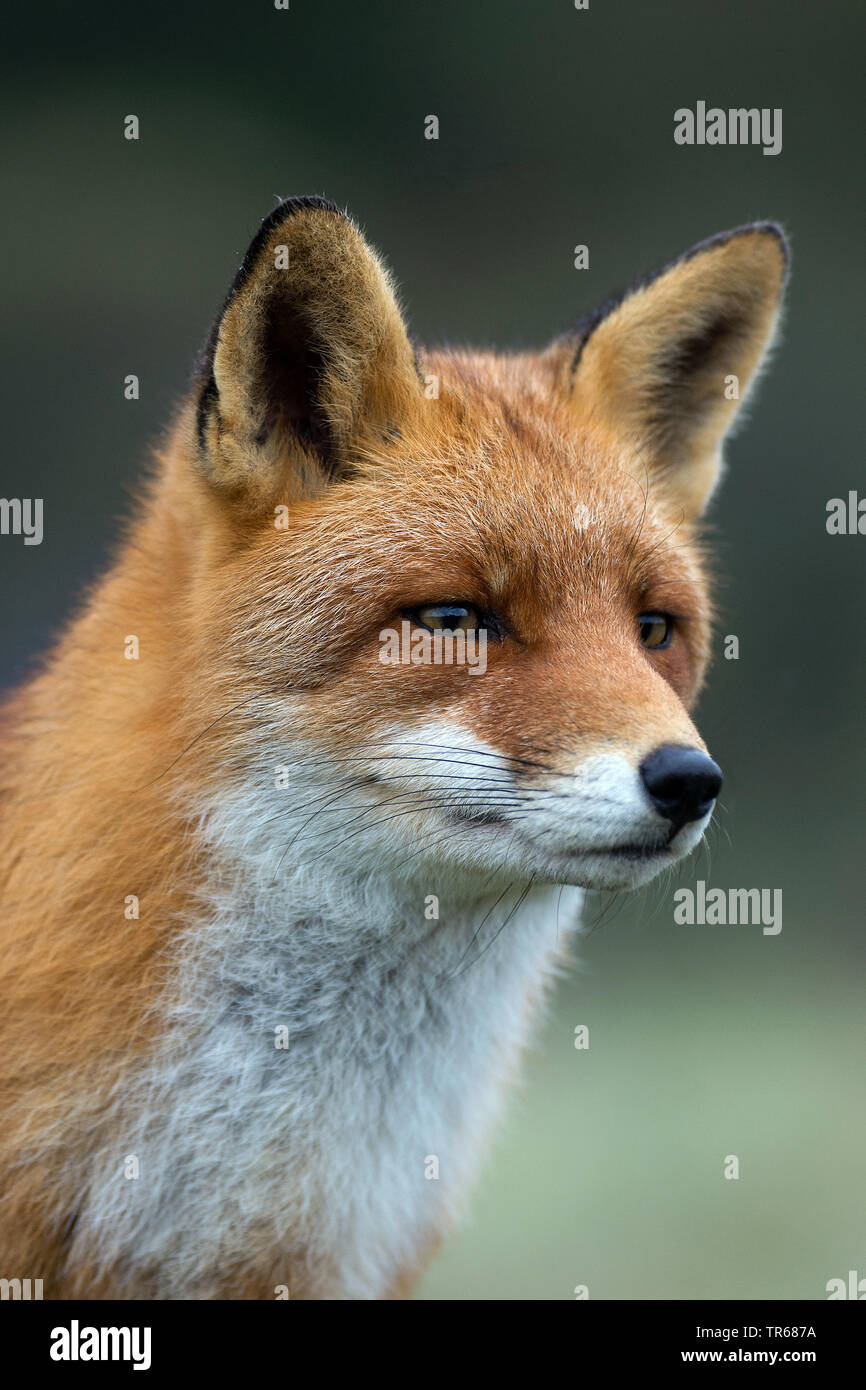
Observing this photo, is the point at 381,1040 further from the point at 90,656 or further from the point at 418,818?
the point at 90,656

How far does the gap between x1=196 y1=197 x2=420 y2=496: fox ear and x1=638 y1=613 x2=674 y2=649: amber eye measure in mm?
760

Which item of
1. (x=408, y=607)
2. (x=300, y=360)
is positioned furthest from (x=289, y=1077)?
(x=300, y=360)

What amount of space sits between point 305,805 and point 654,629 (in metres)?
0.95

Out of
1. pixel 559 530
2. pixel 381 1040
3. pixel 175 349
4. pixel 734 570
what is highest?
pixel 175 349

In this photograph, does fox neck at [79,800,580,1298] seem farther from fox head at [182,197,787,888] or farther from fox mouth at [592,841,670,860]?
fox mouth at [592,841,670,860]

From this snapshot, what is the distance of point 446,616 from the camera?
8.86 ft

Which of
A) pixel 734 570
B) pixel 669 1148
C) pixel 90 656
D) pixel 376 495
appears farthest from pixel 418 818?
pixel 734 570

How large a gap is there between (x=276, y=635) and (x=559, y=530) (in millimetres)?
662

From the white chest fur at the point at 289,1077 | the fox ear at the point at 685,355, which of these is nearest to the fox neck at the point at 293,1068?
the white chest fur at the point at 289,1077

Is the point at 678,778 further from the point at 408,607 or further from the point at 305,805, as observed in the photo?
the point at 305,805

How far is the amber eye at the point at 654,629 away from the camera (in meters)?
3.04

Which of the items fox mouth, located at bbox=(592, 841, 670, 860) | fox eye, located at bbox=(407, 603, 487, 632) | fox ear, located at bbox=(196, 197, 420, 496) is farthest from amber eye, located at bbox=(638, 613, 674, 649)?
fox ear, located at bbox=(196, 197, 420, 496)

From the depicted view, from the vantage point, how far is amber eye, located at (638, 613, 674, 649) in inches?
119

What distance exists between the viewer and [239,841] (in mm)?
2775
